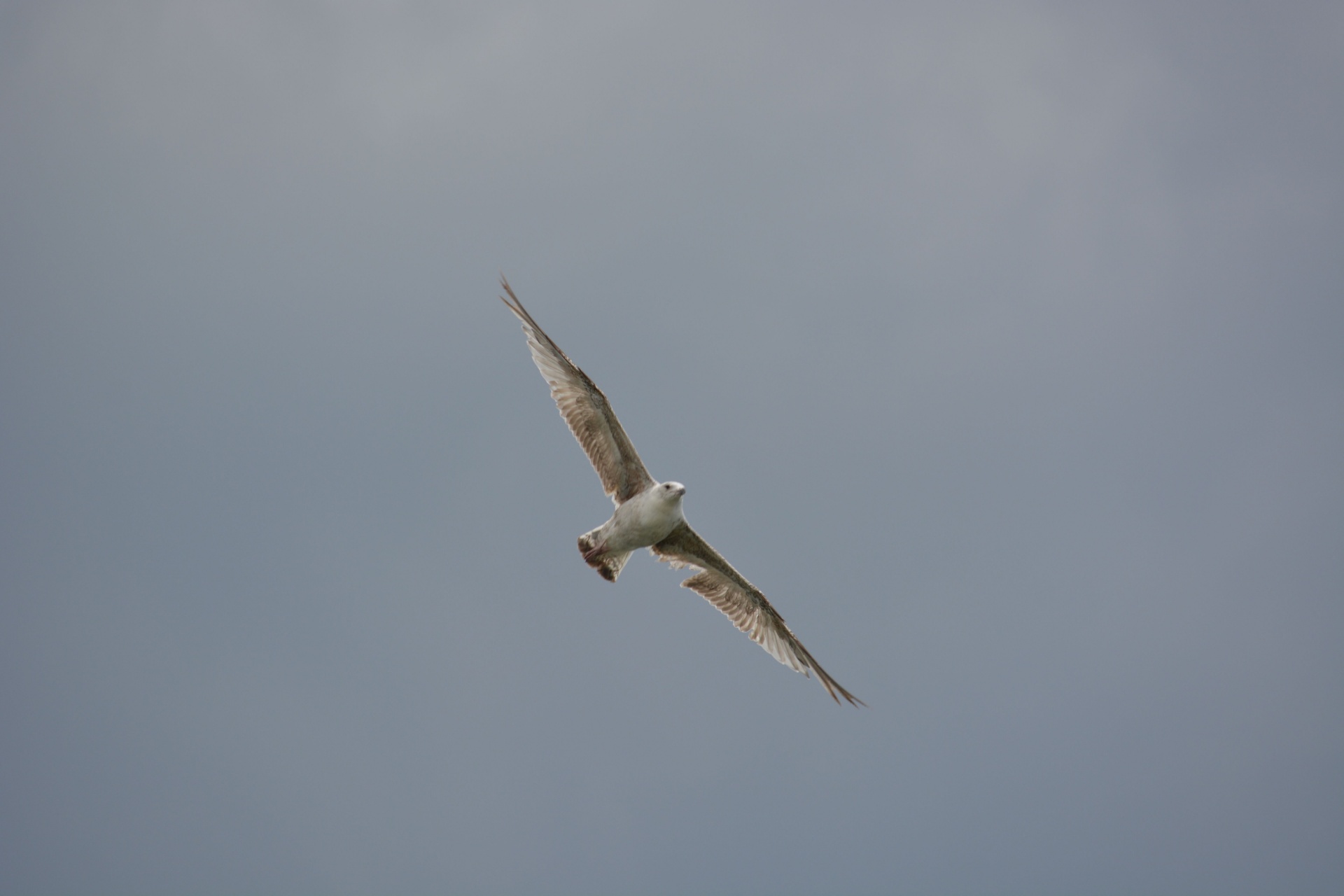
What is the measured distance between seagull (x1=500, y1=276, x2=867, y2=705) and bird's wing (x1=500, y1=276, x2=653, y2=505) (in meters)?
0.01

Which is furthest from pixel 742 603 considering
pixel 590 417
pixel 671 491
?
pixel 590 417

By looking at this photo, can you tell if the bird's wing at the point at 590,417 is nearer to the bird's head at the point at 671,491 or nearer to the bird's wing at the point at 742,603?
the bird's head at the point at 671,491

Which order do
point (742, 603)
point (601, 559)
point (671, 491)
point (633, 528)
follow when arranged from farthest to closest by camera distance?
1. point (742, 603)
2. point (601, 559)
3. point (633, 528)
4. point (671, 491)

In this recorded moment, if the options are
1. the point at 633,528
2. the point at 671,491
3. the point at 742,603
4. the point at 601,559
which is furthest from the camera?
the point at 742,603

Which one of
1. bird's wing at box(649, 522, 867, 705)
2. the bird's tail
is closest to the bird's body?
the bird's tail

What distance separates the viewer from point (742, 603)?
19734mm

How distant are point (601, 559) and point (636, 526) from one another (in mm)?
1175

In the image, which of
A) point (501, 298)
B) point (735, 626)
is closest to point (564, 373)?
point (501, 298)

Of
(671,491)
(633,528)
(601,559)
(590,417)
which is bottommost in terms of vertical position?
(601,559)

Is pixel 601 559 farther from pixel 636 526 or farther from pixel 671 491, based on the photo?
pixel 671 491

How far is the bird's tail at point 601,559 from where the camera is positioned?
58.8 feet

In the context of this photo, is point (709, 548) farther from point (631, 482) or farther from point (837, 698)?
point (837, 698)

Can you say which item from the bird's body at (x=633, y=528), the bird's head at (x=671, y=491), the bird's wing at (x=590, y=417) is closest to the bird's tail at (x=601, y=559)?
the bird's body at (x=633, y=528)

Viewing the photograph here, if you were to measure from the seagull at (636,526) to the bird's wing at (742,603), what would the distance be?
0.04 ft
